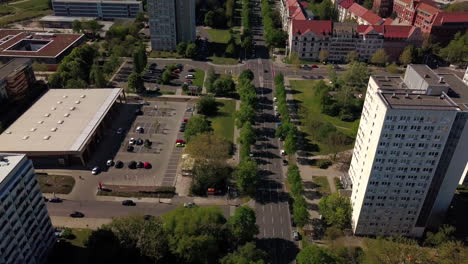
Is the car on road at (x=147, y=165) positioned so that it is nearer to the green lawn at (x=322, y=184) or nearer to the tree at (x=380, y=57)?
the green lawn at (x=322, y=184)

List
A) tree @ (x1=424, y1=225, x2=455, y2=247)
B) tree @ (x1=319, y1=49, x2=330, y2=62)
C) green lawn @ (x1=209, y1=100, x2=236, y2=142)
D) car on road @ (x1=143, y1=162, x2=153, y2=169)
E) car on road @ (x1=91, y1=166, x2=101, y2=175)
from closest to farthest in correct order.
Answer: tree @ (x1=424, y1=225, x2=455, y2=247), car on road @ (x1=91, y1=166, x2=101, y2=175), car on road @ (x1=143, y1=162, x2=153, y2=169), green lawn @ (x1=209, y1=100, x2=236, y2=142), tree @ (x1=319, y1=49, x2=330, y2=62)

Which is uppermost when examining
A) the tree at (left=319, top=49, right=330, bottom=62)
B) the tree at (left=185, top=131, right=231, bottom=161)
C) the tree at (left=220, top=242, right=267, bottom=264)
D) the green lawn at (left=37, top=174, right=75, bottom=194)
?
the tree at (left=319, top=49, right=330, bottom=62)

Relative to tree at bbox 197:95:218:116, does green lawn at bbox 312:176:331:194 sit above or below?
below

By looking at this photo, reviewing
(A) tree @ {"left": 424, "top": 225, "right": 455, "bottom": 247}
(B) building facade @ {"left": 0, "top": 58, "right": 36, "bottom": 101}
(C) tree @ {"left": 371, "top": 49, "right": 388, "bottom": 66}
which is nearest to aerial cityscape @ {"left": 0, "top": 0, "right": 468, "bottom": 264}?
(A) tree @ {"left": 424, "top": 225, "right": 455, "bottom": 247}

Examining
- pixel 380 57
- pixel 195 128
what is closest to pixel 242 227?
pixel 195 128

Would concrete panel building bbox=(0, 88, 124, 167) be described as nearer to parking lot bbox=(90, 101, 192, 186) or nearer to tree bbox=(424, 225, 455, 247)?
parking lot bbox=(90, 101, 192, 186)

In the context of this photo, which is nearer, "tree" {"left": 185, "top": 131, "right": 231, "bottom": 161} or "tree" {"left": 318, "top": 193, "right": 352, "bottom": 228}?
"tree" {"left": 318, "top": 193, "right": 352, "bottom": 228}

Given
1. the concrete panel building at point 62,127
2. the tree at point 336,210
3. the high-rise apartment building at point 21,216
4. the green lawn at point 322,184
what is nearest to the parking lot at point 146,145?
the concrete panel building at point 62,127
